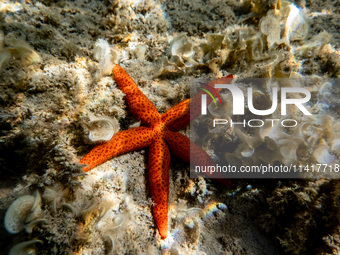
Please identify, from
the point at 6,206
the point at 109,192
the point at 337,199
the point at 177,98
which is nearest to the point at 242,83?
the point at 177,98

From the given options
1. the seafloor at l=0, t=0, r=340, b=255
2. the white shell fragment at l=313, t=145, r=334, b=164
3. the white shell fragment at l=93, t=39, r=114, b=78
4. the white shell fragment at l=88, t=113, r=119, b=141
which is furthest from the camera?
the white shell fragment at l=93, t=39, r=114, b=78

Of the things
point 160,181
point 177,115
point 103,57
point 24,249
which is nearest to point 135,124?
point 177,115

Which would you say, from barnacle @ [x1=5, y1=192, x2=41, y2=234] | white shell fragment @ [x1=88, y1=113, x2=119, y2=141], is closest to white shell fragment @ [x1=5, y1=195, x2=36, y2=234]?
barnacle @ [x1=5, y1=192, x2=41, y2=234]

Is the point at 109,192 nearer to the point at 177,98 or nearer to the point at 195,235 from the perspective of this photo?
the point at 195,235

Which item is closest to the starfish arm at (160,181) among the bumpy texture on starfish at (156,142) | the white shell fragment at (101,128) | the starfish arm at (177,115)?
the bumpy texture on starfish at (156,142)

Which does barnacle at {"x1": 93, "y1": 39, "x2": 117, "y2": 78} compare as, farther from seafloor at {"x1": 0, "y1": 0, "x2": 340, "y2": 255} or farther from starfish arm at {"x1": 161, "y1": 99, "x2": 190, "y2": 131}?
starfish arm at {"x1": 161, "y1": 99, "x2": 190, "y2": 131}

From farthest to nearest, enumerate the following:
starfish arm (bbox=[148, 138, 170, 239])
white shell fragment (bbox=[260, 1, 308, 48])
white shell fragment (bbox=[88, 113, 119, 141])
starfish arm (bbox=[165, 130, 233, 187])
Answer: white shell fragment (bbox=[260, 1, 308, 48]) → starfish arm (bbox=[165, 130, 233, 187]) → white shell fragment (bbox=[88, 113, 119, 141]) → starfish arm (bbox=[148, 138, 170, 239])

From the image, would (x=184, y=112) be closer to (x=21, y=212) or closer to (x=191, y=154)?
(x=191, y=154)
